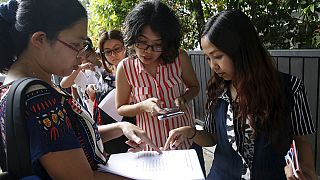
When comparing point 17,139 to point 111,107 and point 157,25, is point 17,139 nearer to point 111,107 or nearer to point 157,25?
point 157,25

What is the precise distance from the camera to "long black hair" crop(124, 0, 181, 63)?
1.87 m

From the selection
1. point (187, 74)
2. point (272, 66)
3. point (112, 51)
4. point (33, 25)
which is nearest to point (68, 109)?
point (33, 25)

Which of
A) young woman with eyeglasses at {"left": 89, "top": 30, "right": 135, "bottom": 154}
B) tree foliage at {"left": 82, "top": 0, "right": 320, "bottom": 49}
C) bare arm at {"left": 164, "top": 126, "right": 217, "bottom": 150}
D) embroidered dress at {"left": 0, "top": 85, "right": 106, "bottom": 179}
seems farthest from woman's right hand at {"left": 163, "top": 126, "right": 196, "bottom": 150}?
tree foliage at {"left": 82, "top": 0, "right": 320, "bottom": 49}

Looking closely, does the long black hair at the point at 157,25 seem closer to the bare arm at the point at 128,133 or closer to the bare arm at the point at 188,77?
the bare arm at the point at 188,77

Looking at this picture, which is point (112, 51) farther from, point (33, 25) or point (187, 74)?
point (33, 25)

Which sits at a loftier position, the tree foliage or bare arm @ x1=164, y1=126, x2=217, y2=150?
the tree foliage

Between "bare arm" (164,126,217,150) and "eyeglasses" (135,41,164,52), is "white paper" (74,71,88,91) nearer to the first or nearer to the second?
"eyeglasses" (135,41,164,52)

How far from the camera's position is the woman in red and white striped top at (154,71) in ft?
6.18

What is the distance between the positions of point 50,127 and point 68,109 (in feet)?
0.36

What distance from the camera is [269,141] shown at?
141 cm

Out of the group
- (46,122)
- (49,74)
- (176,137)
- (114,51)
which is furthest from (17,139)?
(114,51)

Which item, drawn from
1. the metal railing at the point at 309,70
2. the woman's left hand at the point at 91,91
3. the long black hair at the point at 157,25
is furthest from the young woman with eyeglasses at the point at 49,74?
the metal railing at the point at 309,70

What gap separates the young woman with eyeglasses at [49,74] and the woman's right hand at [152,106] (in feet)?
1.99

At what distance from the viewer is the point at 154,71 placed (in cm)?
201
